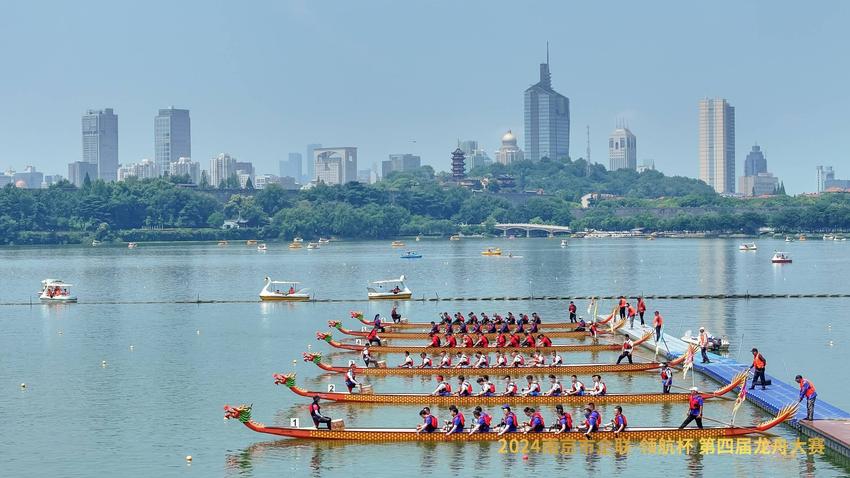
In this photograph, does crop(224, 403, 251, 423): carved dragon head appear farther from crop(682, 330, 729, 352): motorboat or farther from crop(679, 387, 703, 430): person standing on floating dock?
crop(682, 330, 729, 352): motorboat

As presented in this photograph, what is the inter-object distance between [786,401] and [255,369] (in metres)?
27.2

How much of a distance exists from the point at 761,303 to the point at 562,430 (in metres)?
59.3

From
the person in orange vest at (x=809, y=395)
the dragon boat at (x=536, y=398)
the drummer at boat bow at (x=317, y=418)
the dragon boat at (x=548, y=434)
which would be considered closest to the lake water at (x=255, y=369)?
the dragon boat at (x=548, y=434)

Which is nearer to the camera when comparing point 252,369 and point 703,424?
point 703,424

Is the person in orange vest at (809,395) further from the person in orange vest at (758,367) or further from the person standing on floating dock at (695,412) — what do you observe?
the person in orange vest at (758,367)

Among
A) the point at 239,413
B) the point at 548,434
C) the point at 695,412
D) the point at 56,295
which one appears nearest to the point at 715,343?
the point at 695,412

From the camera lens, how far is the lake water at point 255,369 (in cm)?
4297

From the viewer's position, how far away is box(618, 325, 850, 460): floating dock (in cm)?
4272

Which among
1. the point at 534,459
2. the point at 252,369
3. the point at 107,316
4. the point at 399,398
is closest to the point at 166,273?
the point at 107,316

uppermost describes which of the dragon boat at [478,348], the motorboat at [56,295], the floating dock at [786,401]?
the motorboat at [56,295]

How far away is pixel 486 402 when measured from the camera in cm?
5056

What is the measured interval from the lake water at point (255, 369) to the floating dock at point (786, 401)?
0.67 meters

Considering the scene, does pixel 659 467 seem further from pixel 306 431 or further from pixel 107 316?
pixel 107 316

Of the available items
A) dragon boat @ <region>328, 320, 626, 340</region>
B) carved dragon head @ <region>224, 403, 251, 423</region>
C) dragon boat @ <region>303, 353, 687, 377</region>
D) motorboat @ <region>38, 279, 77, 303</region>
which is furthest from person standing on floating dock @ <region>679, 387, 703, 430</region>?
motorboat @ <region>38, 279, 77, 303</region>
